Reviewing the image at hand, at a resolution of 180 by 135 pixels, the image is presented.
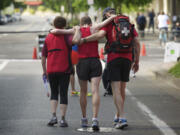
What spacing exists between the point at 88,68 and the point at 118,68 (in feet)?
1.55

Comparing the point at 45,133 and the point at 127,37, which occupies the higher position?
the point at 127,37

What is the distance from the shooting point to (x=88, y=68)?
27.1ft

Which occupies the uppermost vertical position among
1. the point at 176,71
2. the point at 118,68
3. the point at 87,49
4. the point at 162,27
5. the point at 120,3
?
the point at 120,3

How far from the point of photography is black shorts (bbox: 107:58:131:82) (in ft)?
27.5

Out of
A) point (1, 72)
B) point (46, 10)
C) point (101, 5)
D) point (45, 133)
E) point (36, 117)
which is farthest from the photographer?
point (46, 10)

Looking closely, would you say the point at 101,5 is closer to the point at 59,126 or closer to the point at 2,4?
the point at 59,126

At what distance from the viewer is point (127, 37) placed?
8.20m

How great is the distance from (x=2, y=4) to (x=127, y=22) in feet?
314

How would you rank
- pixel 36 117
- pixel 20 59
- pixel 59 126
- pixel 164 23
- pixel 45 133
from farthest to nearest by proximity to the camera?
pixel 164 23 < pixel 20 59 < pixel 36 117 < pixel 59 126 < pixel 45 133

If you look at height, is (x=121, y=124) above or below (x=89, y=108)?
above

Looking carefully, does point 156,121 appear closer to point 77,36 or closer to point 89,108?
point 89,108

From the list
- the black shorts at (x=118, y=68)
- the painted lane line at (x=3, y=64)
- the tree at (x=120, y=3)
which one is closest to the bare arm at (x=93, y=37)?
the black shorts at (x=118, y=68)

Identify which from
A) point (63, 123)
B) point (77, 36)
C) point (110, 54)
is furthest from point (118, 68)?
point (63, 123)

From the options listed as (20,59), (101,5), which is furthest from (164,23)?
(101,5)
